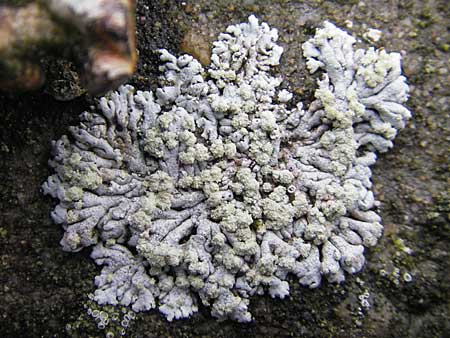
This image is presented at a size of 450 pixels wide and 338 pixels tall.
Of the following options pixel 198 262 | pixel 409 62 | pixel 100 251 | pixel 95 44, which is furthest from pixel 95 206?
pixel 409 62

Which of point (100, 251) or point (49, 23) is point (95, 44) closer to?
point (49, 23)

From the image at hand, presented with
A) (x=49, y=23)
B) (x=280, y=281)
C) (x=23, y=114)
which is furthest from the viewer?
(x=280, y=281)

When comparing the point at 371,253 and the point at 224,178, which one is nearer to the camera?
the point at 224,178

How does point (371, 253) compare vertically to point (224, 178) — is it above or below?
below
